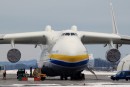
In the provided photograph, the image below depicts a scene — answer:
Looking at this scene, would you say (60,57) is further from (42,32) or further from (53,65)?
(42,32)

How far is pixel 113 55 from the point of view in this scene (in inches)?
1823

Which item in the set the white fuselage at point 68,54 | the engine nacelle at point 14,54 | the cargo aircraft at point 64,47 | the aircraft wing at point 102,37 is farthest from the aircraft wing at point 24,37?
the aircraft wing at point 102,37

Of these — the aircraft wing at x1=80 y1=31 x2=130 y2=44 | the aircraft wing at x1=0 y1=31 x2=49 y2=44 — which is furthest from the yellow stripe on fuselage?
the aircraft wing at x1=0 y1=31 x2=49 y2=44

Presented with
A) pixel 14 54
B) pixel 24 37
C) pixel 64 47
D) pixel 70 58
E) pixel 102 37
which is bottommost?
pixel 70 58

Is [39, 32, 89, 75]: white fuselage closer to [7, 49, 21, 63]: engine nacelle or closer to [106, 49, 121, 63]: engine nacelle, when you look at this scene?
[106, 49, 121, 63]: engine nacelle

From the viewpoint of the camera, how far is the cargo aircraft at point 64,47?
43.1 metres

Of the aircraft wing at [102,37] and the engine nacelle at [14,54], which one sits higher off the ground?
the aircraft wing at [102,37]

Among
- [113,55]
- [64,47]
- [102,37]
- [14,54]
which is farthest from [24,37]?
[113,55]

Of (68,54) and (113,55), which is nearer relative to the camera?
(68,54)

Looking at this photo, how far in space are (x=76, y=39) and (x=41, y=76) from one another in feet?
20.2

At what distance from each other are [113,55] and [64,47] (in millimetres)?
5507

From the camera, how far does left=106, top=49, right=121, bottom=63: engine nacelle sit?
152 ft

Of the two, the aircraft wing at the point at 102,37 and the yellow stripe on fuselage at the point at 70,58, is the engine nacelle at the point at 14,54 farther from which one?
the aircraft wing at the point at 102,37

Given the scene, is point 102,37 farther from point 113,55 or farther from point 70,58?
point 70,58
